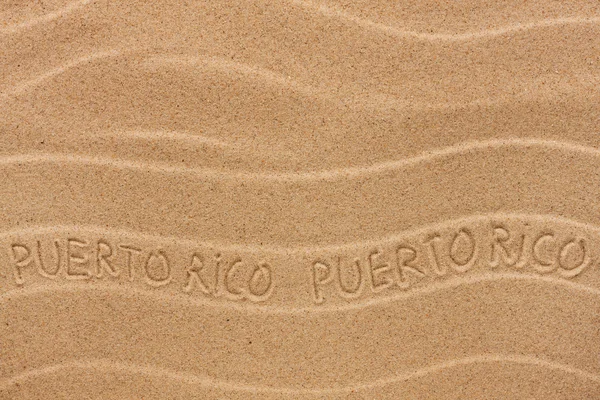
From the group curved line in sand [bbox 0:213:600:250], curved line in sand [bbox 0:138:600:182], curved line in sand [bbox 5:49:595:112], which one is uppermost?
curved line in sand [bbox 5:49:595:112]

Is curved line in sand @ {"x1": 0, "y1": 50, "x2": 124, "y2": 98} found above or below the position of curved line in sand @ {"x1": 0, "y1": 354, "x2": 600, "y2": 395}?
above

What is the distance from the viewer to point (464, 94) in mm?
963

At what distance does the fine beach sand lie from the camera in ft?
3.16

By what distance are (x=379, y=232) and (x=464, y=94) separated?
331 mm

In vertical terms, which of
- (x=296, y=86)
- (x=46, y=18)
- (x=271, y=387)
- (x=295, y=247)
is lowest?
(x=271, y=387)

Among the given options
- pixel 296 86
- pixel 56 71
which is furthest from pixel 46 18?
pixel 296 86

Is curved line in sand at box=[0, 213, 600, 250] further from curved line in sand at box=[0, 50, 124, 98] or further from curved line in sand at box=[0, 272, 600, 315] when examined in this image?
curved line in sand at box=[0, 50, 124, 98]

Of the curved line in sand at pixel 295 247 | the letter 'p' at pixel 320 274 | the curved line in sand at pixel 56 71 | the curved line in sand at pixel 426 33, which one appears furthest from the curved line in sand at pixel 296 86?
the letter 'p' at pixel 320 274

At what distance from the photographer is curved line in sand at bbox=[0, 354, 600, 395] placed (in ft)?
3.21

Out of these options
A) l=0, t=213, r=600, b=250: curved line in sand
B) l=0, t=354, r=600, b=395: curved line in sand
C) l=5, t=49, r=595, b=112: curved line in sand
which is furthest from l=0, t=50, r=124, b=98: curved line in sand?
l=0, t=354, r=600, b=395: curved line in sand

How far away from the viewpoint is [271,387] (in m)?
0.98

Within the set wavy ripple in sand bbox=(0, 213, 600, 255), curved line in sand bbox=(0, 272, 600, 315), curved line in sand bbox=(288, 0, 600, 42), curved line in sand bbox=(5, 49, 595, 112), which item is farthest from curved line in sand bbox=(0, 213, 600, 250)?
curved line in sand bbox=(288, 0, 600, 42)

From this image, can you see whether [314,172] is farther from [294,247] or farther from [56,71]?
[56,71]

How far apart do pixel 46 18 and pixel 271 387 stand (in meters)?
0.89
